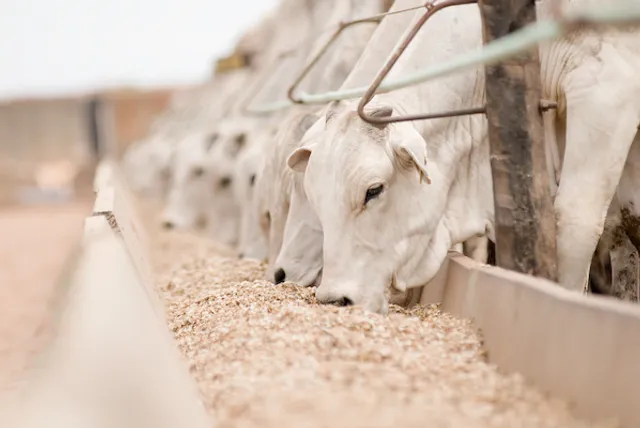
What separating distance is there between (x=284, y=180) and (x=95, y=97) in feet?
83.1

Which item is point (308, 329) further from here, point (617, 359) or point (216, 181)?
point (216, 181)

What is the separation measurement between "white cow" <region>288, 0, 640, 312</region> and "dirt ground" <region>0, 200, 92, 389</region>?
56.0 inches

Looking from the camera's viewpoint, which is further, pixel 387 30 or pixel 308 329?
pixel 387 30

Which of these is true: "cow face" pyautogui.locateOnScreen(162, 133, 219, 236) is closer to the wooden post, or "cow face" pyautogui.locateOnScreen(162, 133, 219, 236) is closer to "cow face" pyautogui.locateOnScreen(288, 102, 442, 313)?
"cow face" pyautogui.locateOnScreen(288, 102, 442, 313)

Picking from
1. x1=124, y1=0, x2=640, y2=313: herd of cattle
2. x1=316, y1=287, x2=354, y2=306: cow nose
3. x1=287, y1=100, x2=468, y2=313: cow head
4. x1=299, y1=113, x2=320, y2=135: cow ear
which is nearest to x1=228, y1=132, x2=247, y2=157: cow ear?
x1=124, y1=0, x2=640, y2=313: herd of cattle

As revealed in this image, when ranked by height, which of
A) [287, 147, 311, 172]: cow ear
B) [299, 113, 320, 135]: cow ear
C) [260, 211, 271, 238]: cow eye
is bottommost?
[260, 211, 271, 238]: cow eye

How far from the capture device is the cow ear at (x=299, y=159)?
4.03 meters

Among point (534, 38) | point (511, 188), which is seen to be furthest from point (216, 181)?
point (534, 38)

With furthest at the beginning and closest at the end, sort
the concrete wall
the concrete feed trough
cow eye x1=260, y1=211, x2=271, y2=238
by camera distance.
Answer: the concrete wall
cow eye x1=260, y1=211, x2=271, y2=238
the concrete feed trough

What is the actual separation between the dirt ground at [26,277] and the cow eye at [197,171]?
1.20 meters

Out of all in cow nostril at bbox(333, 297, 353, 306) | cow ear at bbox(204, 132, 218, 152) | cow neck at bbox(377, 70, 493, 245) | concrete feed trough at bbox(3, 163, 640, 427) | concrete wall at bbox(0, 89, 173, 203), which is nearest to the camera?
concrete feed trough at bbox(3, 163, 640, 427)

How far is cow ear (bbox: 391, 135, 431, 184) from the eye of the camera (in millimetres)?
3727

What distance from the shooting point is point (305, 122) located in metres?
5.25

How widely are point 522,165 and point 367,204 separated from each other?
66 centimetres
